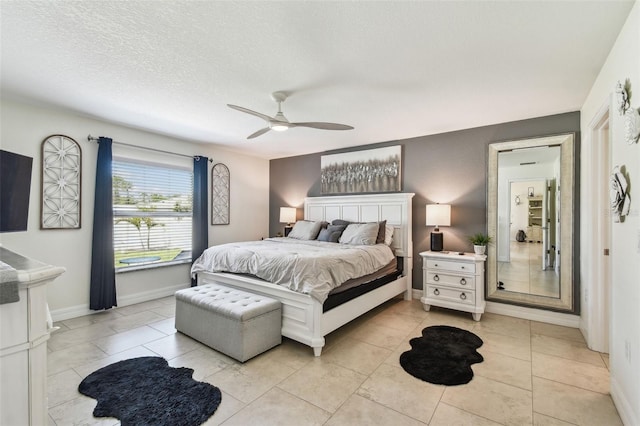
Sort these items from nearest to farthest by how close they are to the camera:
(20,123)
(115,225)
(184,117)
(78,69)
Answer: (78,69), (20,123), (184,117), (115,225)

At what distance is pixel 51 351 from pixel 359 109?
3.98m

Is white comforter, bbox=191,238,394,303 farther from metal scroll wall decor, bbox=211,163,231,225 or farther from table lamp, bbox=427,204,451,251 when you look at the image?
metal scroll wall decor, bbox=211,163,231,225

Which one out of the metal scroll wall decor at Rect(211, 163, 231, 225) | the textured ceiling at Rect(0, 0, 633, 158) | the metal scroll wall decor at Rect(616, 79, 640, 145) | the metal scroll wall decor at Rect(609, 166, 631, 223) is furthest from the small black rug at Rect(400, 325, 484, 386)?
the metal scroll wall decor at Rect(211, 163, 231, 225)

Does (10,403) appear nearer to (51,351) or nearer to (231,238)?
(51,351)

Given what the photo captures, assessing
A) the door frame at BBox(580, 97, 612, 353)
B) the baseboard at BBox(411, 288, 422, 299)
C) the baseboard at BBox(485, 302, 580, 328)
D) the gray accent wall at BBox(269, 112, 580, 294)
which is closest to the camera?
the door frame at BBox(580, 97, 612, 353)

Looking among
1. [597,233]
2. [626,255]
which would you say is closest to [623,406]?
[626,255]

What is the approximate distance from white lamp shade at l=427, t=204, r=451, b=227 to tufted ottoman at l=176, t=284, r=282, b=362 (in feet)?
7.93

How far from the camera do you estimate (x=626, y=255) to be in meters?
1.82

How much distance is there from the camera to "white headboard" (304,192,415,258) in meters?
4.44

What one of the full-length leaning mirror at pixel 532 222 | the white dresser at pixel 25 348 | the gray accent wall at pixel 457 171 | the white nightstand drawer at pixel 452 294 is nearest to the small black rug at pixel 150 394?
the white dresser at pixel 25 348

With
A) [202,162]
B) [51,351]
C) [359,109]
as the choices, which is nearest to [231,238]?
[202,162]

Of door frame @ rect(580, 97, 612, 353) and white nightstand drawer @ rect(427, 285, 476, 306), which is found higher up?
door frame @ rect(580, 97, 612, 353)

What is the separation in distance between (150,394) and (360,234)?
2980 mm

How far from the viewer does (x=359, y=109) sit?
133 inches
